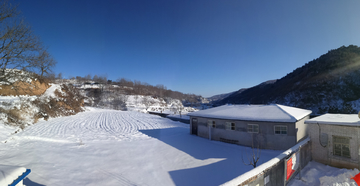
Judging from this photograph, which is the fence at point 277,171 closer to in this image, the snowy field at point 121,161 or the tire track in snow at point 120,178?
the snowy field at point 121,161

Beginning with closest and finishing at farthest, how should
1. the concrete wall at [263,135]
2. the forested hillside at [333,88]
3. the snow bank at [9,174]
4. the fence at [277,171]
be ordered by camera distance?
the snow bank at [9,174] → the fence at [277,171] → the concrete wall at [263,135] → the forested hillside at [333,88]

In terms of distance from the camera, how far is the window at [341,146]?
727 cm

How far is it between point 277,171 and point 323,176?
2.89 m

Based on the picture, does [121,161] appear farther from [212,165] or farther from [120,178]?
[212,165]

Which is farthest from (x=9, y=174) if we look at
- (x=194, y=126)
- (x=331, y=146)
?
(x=194, y=126)

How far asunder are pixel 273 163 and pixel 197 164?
4481 mm

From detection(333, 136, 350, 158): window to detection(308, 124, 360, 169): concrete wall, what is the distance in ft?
0.38

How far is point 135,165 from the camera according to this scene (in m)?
8.39

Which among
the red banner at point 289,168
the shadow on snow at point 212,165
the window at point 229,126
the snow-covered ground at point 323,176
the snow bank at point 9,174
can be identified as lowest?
the shadow on snow at point 212,165

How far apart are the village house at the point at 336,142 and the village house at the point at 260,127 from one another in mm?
2175

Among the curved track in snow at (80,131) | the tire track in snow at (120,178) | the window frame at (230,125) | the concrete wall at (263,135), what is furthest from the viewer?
the curved track in snow at (80,131)

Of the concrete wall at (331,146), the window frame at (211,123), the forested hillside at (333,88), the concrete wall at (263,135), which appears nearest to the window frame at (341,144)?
the concrete wall at (331,146)

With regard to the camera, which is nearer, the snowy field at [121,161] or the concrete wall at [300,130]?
the snowy field at [121,161]

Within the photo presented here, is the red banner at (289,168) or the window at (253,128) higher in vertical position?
the window at (253,128)
